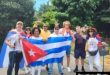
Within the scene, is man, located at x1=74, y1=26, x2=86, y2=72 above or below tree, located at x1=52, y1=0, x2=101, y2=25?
below

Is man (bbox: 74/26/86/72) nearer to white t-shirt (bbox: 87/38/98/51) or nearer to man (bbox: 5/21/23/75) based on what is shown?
white t-shirt (bbox: 87/38/98/51)

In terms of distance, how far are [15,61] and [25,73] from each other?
221 cm

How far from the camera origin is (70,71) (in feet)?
44.7

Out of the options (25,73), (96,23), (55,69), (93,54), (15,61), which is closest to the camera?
(15,61)

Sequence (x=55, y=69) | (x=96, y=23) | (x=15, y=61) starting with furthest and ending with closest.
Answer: (x=96, y=23) < (x=55, y=69) < (x=15, y=61)

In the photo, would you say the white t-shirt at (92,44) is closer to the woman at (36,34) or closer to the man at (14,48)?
the woman at (36,34)

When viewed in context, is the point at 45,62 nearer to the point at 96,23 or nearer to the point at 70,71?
the point at 70,71

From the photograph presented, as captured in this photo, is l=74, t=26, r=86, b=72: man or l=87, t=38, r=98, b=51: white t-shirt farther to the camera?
l=74, t=26, r=86, b=72: man

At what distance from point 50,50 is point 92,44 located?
139cm

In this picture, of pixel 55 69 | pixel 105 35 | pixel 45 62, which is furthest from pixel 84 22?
pixel 45 62

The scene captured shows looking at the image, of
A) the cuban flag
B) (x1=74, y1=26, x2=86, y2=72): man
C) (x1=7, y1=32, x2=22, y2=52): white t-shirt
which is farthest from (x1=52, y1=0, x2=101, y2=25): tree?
(x1=7, y1=32, x2=22, y2=52): white t-shirt

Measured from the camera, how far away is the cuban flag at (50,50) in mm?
11414

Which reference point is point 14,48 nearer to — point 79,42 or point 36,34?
point 36,34

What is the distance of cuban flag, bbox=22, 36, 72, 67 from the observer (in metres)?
11.4
